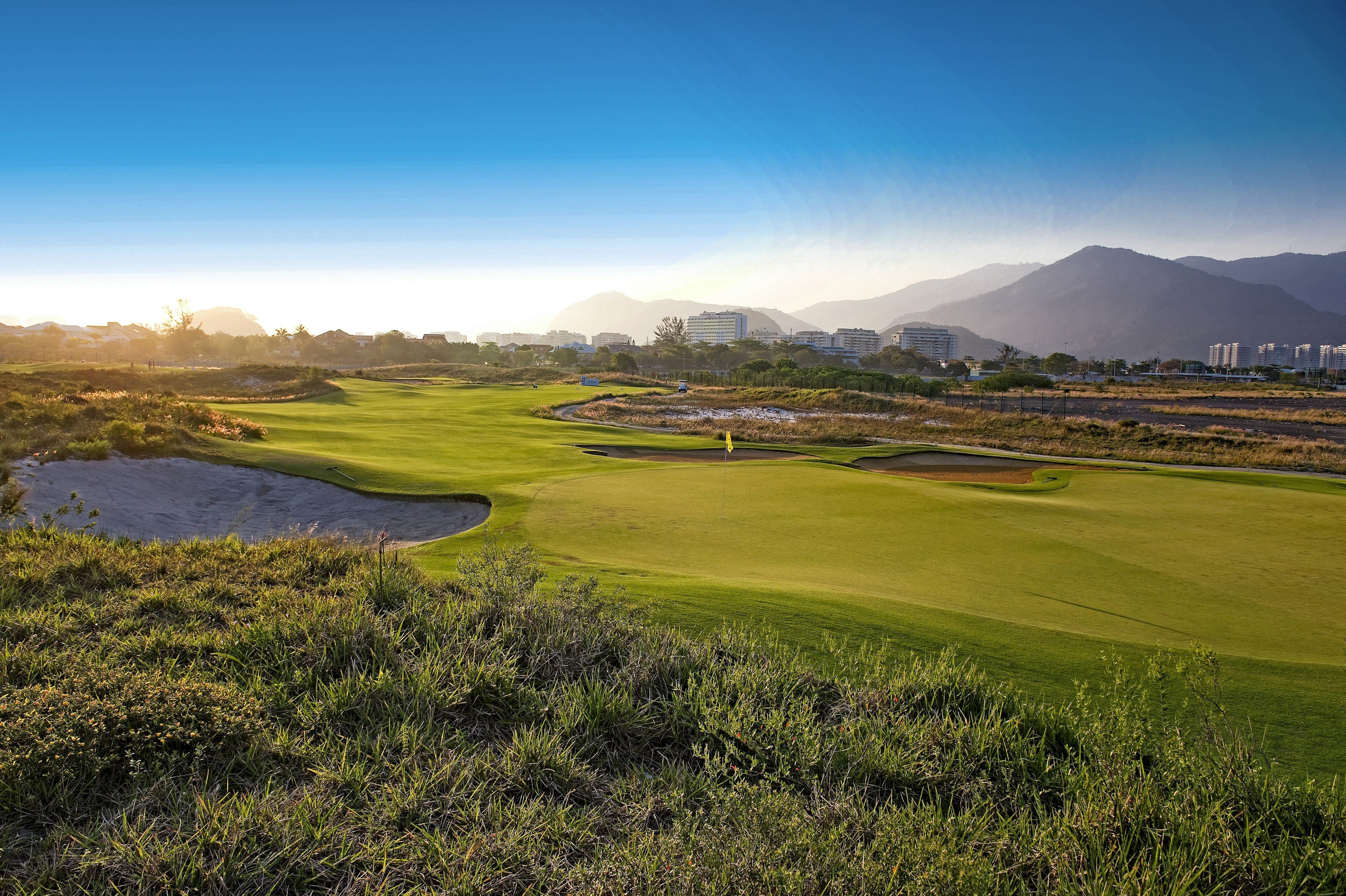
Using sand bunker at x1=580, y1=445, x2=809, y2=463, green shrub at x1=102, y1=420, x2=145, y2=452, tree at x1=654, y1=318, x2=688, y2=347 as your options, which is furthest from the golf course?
tree at x1=654, y1=318, x2=688, y2=347

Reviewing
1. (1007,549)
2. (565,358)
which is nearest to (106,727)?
(1007,549)

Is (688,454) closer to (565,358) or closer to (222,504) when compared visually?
(222,504)

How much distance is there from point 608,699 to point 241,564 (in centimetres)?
527

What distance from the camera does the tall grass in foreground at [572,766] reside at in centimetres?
318

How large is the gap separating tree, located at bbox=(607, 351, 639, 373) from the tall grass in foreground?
106910 mm

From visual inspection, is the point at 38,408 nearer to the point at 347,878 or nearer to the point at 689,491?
the point at 689,491

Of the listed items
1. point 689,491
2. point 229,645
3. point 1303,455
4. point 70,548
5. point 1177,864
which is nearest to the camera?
point 1177,864

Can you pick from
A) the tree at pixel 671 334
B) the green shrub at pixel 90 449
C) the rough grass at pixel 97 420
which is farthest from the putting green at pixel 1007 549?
the tree at pixel 671 334

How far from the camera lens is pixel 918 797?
4.06 meters

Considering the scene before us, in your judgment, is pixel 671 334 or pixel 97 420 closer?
pixel 97 420

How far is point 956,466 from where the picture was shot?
28.4 metres

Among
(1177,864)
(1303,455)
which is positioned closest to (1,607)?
(1177,864)

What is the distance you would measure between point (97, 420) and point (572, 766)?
1981 cm

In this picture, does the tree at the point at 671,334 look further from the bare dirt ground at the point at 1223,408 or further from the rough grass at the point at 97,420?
the rough grass at the point at 97,420
